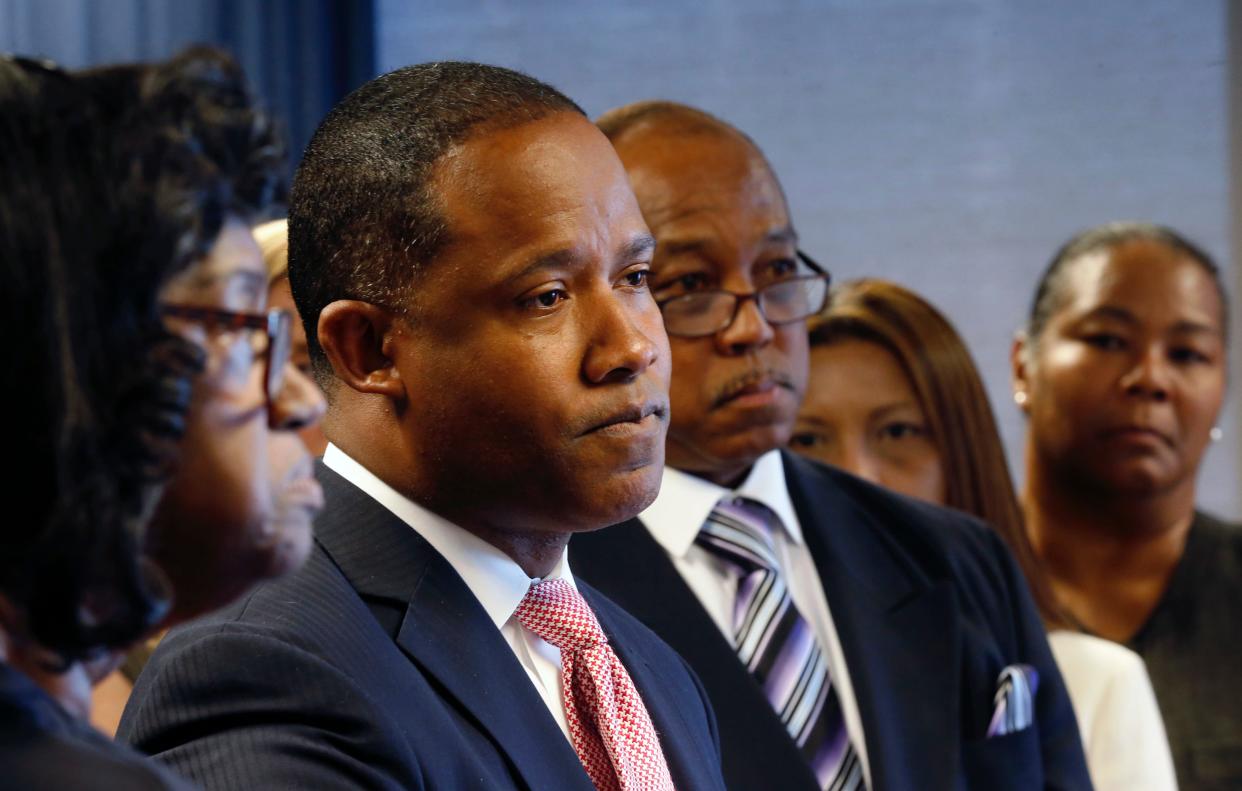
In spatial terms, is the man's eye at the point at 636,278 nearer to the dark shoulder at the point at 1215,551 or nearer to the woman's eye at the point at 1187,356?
the woman's eye at the point at 1187,356

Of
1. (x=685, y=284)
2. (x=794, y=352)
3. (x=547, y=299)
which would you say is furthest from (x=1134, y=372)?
(x=547, y=299)

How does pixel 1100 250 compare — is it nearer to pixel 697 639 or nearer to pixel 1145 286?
pixel 1145 286

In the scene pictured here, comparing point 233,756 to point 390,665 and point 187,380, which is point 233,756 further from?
point 187,380

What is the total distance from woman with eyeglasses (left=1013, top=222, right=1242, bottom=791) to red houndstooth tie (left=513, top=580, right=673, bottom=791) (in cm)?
142

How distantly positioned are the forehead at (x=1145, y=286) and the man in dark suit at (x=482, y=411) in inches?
60.8

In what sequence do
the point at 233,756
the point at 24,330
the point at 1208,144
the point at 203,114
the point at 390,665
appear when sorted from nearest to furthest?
the point at 24,330 < the point at 203,114 < the point at 233,756 < the point at 390,665 < the point at 1208,144

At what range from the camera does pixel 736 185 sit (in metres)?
2.03

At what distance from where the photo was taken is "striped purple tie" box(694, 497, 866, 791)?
6.06 ft

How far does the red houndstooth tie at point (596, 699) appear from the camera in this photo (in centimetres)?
138

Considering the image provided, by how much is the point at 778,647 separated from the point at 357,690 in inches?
29.8

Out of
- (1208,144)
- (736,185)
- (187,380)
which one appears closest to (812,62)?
(1208,144)

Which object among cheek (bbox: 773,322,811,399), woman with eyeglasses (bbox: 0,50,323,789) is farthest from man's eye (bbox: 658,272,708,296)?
woman with eyeglasses (bbox: 0,50,323,789)

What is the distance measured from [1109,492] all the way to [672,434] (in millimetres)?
1112

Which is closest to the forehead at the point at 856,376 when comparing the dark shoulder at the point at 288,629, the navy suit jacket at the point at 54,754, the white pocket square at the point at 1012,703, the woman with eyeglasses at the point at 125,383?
the white pocket square at the point at 1012,703
